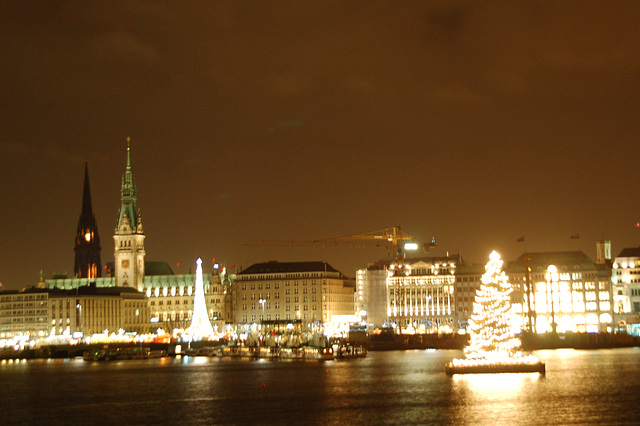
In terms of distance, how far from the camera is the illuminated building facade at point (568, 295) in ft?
516

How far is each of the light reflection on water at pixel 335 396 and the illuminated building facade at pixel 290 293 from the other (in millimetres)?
86389

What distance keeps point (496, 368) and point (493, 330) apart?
3383mm

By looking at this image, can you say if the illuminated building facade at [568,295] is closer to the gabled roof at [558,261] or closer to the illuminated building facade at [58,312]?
the gabled roof at [558,261]

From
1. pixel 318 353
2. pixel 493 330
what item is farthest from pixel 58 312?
pixel 493 330

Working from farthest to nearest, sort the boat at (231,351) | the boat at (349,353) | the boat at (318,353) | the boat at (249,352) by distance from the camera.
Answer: the boat at (231,351) → the boat at (249,352) → the boat at (349,353) → the boat at (318,353)

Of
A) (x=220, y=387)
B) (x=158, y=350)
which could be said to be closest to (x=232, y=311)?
(x=158, y=350)

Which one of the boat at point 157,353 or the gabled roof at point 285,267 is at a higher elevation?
the gabled roof at point 285,267

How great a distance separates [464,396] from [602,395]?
9.43 m

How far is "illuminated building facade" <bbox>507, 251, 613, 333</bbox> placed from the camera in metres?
157

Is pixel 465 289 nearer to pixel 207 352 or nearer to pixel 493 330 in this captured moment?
pixel 207 352

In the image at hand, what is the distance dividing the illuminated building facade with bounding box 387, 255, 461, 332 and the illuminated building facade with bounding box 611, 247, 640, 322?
84.0 feet

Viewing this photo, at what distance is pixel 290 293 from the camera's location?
186875 mm

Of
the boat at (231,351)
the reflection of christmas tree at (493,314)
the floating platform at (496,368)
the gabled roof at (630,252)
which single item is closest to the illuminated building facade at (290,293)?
the boat at (231,351)

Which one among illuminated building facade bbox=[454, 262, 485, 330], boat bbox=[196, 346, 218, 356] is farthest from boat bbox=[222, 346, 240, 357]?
illuminated building facade bbox=[454, 262, 485, 330]
